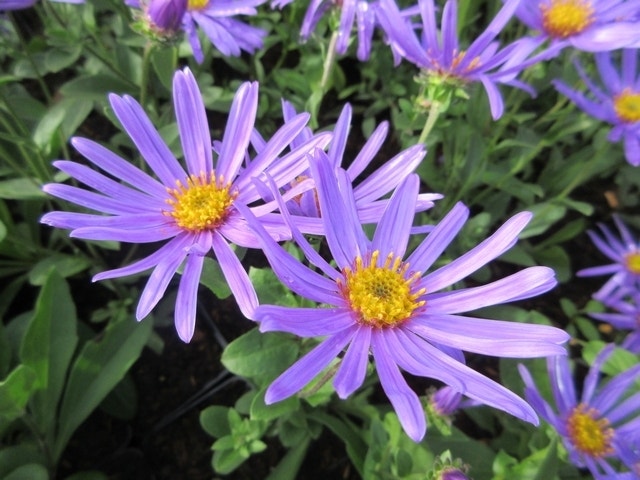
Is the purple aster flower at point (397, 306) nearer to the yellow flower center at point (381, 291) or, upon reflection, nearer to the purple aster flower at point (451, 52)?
the yellow flower center at point (381, 291)

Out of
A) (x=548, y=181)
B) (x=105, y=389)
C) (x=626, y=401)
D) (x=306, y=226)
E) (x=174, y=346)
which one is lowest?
(x=174, y=346)

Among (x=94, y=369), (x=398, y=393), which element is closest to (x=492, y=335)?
(x=398, y=393)

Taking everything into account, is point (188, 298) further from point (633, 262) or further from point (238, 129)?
point (633, 262)

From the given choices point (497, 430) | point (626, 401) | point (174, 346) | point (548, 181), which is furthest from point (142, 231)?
point (548, 181)

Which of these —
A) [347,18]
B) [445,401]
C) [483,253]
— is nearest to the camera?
[483,253]

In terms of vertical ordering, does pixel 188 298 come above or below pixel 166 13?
below

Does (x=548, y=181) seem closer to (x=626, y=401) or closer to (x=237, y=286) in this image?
(x=626, y=401)
